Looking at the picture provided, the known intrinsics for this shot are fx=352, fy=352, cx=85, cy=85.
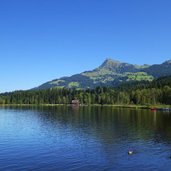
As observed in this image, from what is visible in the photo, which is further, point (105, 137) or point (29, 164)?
point (105, 137)

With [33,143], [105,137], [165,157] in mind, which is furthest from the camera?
[105,137]

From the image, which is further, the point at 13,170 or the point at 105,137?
the point at 105,137

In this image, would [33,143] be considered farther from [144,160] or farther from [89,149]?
[144,160]

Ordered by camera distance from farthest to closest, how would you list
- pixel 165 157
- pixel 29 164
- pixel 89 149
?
pixel 89 149
pixel 165 157
pixel 29 164

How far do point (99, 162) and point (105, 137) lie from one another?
37.2 m

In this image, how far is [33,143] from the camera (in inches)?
3844

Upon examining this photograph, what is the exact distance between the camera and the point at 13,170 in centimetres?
6512

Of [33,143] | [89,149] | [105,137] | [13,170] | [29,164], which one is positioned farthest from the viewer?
[105,137]

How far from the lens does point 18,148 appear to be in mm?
88688

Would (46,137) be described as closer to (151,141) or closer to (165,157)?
(151,141)

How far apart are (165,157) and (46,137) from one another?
145ft

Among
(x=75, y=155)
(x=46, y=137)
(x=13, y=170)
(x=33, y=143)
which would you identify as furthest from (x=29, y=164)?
(x=46, y=137)

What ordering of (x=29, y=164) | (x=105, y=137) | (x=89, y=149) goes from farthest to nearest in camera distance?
(x=105, y=137) < (x=89, y=149) < (x=29, y=164)

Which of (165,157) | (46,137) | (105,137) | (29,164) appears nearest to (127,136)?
(105,137)
